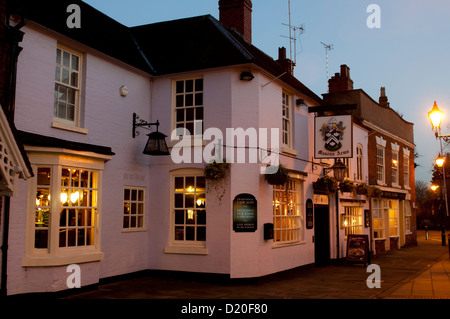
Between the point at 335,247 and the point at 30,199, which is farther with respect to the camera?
the point at 335,247

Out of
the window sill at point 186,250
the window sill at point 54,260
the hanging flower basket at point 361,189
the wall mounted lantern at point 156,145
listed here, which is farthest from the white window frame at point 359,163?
the window sill at point 54,260

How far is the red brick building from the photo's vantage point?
21.1 metres

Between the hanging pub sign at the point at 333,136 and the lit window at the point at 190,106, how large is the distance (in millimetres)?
4500

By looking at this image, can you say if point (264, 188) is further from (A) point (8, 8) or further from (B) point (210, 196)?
(A) point (8, 8)

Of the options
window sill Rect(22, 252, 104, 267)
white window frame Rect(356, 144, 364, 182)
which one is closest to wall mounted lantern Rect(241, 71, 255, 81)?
window sill Rect(22, 252, 104, 267)

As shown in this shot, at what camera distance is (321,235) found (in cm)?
1659

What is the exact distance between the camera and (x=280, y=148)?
Result: 513 inches

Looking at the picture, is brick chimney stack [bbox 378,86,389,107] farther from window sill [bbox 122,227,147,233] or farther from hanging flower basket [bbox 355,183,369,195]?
A: window sill [bbox 122,227,147,233]

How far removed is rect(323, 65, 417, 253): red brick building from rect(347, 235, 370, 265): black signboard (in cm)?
463

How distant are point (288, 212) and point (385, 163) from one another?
11.3 meters

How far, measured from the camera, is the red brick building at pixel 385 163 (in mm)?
21094

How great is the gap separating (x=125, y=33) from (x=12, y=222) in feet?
24.9

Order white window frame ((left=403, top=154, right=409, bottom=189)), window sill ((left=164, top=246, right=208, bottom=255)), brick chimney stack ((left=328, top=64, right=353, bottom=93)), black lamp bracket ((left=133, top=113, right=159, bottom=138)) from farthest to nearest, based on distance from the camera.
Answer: white window frame ((left=403, top=154, right=409, bottom=189)), brick chimney stack ((left=328, top=64, right=353, bottom=93)), black lamp bracket ((left=133, top=113, right=159, bottom=138)), window sill ((left=164, top=246, right=208, bottom=255))

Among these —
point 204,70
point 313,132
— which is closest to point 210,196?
point 204,70
